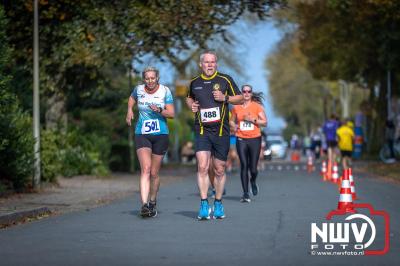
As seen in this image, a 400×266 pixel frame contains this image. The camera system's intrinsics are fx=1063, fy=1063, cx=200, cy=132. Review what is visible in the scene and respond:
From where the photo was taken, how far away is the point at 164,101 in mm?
14289

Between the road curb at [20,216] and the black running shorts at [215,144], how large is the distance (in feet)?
8.96

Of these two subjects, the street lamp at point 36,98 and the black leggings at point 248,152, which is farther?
the street lamp at point 36,98

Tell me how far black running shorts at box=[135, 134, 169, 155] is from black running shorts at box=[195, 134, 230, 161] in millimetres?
658

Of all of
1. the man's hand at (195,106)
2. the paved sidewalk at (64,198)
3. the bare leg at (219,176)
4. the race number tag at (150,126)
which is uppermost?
the man's hand at (195,106)

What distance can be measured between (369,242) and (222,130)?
12.1 ft

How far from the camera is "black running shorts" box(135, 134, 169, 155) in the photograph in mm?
14320

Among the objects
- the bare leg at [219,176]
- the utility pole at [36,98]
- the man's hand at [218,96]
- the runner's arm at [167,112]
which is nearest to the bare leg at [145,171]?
the runner's arm at [167,112]

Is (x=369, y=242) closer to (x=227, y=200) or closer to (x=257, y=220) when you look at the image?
(x=257, y=220)

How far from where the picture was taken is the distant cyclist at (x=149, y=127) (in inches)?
560

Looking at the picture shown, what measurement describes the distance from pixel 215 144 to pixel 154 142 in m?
0.95

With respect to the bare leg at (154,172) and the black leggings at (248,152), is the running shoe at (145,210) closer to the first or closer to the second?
the bare leg at (154,172)

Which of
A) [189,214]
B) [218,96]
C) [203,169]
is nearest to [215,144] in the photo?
[203,169]

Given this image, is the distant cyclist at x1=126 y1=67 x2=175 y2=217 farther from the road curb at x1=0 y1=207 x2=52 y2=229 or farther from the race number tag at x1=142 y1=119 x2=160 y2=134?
the road curb at x1=0 y1=207 x2=52 y2=229

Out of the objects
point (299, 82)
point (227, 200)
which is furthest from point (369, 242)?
point (299, 82)
